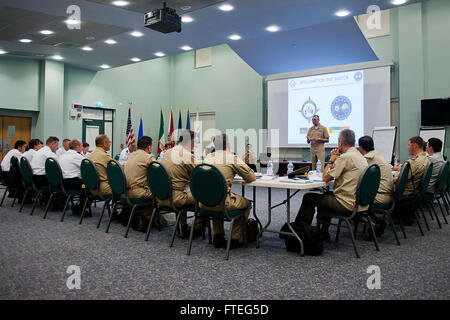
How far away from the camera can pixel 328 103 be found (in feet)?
29.2

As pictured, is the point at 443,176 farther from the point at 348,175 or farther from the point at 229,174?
the point at 229,174

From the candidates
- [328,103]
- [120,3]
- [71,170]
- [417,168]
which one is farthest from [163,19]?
[328,103]

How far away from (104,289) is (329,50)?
24.9ft

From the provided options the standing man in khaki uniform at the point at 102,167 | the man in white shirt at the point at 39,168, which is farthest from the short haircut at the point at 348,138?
the man in white shirt at the point at 39,168

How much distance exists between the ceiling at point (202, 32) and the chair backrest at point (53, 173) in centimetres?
270

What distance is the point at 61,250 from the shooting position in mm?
3225

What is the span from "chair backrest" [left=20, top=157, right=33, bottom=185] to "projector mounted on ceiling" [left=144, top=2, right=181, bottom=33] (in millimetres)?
2788

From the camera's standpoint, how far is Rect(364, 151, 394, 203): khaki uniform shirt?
3.59 m

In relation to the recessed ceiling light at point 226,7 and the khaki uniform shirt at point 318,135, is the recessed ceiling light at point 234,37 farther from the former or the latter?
the khaki uniform shirt at point 318,135

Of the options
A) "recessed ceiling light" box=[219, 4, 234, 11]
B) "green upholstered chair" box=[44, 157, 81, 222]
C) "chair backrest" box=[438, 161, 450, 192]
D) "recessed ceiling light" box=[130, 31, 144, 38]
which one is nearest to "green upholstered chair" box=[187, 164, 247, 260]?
"green upholstered chair" box=[44, 157, 81, 222]

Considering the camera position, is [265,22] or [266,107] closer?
[265,22]

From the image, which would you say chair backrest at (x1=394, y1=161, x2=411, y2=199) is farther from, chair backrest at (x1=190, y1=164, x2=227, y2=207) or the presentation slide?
the presentation slide
